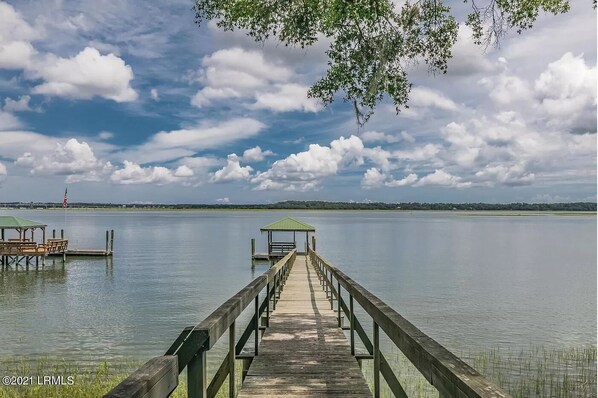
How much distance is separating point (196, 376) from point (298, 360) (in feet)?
11.0

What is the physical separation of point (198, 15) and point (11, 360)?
35.5 feet

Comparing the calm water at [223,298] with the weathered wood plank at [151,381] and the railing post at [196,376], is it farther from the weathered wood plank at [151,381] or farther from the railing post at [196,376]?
the weathered wood plank at [151,381]

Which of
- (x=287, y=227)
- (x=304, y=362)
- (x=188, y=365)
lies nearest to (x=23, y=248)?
(x=287, y=227)

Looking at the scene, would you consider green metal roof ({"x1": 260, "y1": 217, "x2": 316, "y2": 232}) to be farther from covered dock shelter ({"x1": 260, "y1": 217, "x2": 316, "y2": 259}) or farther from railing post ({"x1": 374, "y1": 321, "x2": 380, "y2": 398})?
railing post ({"x1": 374, "y1": 321, "x2": 380, "y2": 398})

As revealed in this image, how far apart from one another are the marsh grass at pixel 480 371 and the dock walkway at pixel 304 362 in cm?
244

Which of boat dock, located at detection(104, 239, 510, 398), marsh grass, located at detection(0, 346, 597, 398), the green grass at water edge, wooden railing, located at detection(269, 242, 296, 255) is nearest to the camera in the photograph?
boat dock, located at detection(104, 239, 510, 398)

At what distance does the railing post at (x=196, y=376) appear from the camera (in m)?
2.99

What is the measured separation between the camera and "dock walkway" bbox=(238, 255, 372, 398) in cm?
492

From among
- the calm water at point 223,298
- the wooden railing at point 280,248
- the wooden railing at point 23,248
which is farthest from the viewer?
the wooden railing at point 280,248

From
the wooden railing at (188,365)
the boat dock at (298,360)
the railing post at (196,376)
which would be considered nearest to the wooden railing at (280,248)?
the boat dock at (298,360)

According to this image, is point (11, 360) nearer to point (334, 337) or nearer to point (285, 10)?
point (334, 337)

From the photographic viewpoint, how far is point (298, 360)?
20.2 ft

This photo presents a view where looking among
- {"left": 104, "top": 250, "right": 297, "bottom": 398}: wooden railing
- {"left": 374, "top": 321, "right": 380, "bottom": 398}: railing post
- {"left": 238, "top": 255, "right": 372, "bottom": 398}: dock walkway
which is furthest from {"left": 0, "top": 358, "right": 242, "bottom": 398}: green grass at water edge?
{"left": 104, "top": 250, "right": 297, "bottom": 398}: wooden railing

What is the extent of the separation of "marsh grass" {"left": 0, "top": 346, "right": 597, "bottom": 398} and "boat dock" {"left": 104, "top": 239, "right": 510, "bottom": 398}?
3.01 m
